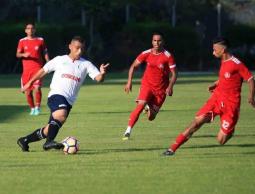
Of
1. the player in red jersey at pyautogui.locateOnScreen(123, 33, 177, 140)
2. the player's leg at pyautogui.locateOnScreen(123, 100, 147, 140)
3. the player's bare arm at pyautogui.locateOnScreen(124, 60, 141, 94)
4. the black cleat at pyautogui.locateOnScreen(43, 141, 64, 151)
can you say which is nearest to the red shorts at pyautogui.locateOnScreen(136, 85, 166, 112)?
the player in red jersey at pyautogui.locateOnScreen(123, 33, 177, 140)

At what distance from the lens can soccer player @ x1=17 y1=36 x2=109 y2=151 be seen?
15484 millimetres

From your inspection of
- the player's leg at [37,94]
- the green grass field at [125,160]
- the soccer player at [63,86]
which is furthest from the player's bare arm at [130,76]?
the player's leg at [37,94]

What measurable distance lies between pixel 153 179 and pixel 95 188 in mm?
1052

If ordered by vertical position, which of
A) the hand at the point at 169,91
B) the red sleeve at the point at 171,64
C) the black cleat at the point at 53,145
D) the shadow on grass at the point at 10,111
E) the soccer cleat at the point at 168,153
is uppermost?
the red sleeve at the point at 171,64

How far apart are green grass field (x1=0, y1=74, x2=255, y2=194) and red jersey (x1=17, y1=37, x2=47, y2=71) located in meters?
1.22

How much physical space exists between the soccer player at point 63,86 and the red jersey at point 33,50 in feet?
29.0

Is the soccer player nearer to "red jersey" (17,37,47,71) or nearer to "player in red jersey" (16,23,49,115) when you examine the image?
"player in red jersey" (16,23,49,115)

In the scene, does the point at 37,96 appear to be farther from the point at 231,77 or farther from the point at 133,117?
the point at 231,77

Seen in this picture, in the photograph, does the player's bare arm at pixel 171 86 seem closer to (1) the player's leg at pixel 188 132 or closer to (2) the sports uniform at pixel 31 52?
(1) the player's leg at pixel 188 132

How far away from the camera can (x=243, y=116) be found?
24.3 m

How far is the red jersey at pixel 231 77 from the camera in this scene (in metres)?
15.3

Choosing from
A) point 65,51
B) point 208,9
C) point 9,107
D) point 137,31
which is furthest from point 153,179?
point 208,9

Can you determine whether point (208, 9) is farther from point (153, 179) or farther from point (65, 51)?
point (153, 179)

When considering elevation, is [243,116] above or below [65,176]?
below
